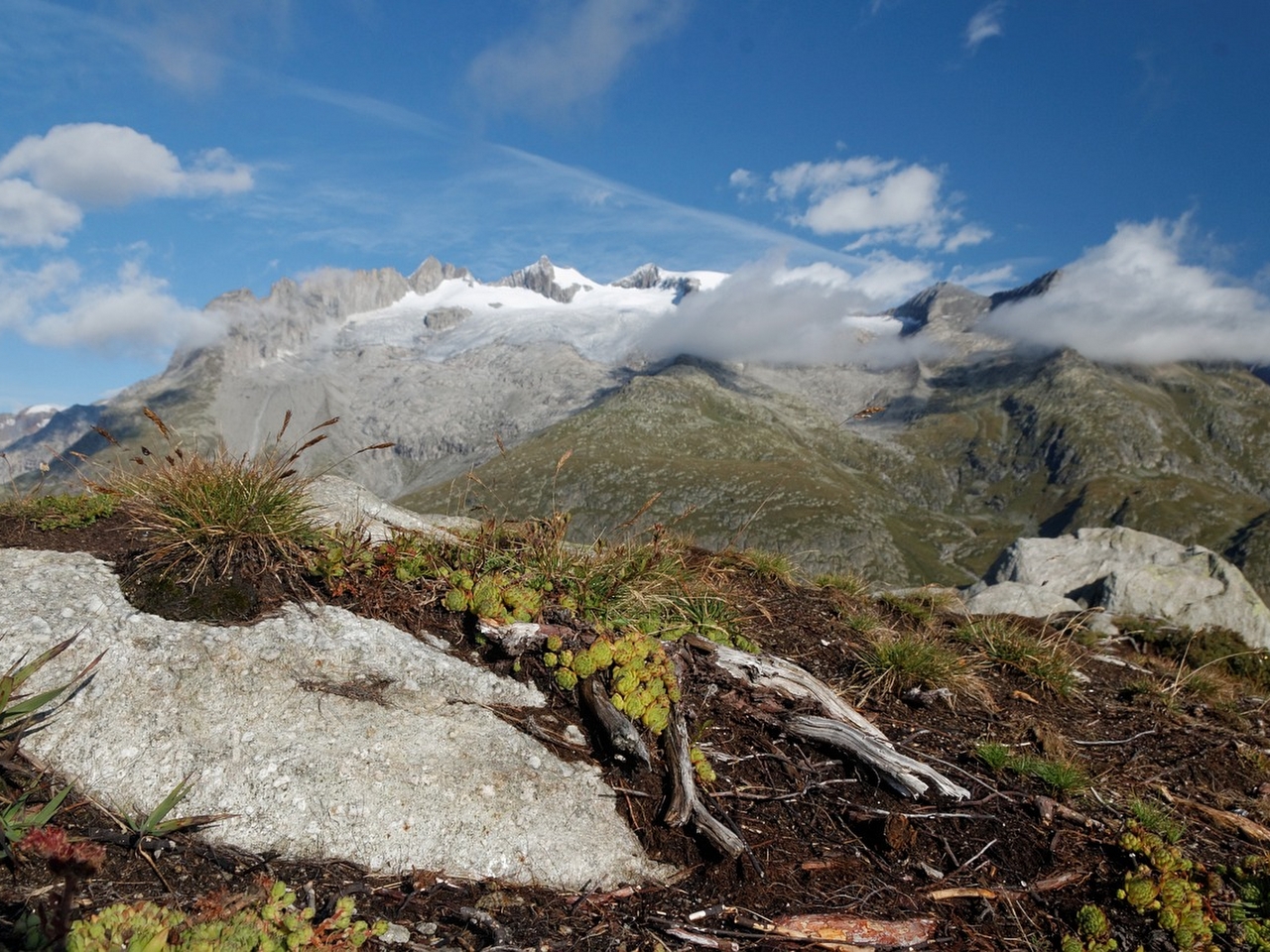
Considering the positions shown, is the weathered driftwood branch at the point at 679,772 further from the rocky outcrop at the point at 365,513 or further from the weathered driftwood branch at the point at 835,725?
the rocky outcrop at the point at 365,513

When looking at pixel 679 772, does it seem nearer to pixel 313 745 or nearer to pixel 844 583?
pixel 313 745

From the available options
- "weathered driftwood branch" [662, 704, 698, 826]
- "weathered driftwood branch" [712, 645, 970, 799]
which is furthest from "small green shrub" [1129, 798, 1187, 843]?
"weathered driftwood branch" [662, 704, 698, 826]

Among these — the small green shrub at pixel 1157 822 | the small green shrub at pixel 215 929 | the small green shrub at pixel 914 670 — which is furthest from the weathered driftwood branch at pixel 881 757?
the small green shrub at pixel 215 929

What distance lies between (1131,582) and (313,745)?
2141cm

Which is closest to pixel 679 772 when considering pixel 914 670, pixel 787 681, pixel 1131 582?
pixel 787 681

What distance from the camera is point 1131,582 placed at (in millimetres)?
19141

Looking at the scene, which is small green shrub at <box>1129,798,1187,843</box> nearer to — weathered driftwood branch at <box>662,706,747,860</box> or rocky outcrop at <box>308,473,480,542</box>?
weathered driftwood branch at <box>662,706,747,860</box>

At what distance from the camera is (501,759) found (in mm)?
5379

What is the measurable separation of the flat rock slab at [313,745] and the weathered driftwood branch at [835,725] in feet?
6.25

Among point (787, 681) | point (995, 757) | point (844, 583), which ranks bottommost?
point (995, 757)

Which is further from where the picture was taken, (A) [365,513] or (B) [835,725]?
(A) [365,513]

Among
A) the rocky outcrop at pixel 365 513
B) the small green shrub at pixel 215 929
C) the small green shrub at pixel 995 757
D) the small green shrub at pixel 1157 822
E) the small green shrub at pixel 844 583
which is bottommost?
the small green shrub at pixel 1157 822

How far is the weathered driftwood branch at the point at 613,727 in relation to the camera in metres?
5.50

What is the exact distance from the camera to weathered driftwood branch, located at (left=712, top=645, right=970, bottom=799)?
19.1ft
